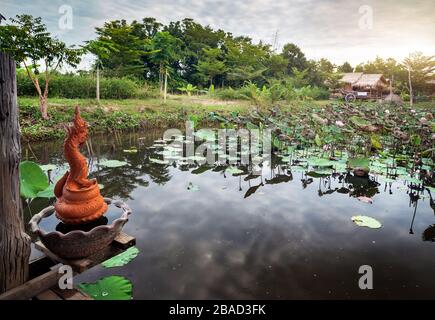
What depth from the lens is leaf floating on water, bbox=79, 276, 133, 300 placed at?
2164 millimetres

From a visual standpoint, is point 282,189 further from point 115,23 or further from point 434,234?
point 115,23

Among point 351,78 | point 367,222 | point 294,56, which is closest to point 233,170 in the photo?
point 367,222

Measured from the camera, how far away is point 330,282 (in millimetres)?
2463

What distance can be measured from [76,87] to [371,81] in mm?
26399

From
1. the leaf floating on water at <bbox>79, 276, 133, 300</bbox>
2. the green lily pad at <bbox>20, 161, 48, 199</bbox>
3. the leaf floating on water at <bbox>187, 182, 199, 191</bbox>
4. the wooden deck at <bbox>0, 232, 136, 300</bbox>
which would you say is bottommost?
the leaf floating on water at <bbox>79, 276, 133, 300</bbox>

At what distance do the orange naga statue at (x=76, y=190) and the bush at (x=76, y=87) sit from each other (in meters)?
11.7

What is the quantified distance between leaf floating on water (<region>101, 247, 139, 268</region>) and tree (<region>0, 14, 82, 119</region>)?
758 cm

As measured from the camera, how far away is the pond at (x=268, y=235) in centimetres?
242

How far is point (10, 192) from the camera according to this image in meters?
1.76

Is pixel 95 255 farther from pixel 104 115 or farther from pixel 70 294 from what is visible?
pixel 104 115

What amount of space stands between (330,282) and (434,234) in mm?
1771

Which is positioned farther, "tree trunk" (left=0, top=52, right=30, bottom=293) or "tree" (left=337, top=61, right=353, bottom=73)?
"tree" (left=337, top=61, right=353, bottom=73)
